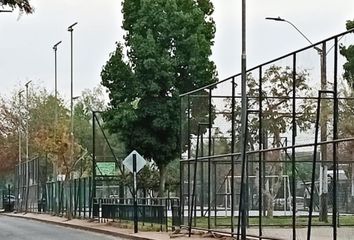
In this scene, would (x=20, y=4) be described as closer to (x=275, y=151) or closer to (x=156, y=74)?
(x=275, y=151)

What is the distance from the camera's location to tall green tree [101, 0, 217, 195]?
181 ft

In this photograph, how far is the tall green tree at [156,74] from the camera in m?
55.1

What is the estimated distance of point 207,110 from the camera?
3319cm

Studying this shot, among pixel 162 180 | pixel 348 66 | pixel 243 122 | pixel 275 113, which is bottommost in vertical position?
pixel 162 180

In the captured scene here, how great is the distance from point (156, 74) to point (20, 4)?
27504 mm

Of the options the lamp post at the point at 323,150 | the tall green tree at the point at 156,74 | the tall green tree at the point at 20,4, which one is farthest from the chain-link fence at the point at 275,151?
the tall green tree at the point at 156,74

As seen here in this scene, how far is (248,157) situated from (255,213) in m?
1.79

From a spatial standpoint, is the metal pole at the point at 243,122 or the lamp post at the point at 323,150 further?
the metal pole at the point at 243,122

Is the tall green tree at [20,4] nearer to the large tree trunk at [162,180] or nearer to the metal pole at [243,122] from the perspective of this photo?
the metal pole at [243,122]

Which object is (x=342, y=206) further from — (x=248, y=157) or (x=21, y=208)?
(x=21, y=208)

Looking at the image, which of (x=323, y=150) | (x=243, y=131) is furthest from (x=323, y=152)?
(x=243, y=131)

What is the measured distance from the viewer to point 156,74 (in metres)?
55.1

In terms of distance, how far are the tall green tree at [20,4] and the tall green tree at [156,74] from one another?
86.9 feet

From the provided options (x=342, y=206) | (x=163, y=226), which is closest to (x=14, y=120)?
(x=163, y=226)
